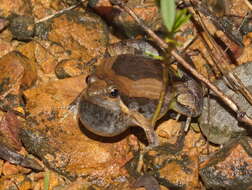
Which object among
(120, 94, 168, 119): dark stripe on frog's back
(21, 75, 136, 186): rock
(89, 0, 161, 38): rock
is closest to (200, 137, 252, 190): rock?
(120, 94, 168, 119): dark stripe on frog's back

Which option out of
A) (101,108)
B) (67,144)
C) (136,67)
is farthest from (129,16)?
(67,144)

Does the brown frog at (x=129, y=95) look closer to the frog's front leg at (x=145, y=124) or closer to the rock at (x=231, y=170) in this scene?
the frog's front leg at (x=145, y=124)

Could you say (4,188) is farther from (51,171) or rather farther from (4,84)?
(4,84)

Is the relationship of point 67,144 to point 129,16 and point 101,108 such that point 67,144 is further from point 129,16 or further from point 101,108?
point 129,16

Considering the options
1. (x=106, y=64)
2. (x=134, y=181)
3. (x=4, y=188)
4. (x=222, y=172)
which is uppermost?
(x=106, y=64)

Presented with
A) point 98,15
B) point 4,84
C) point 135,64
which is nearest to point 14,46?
point 4,84
